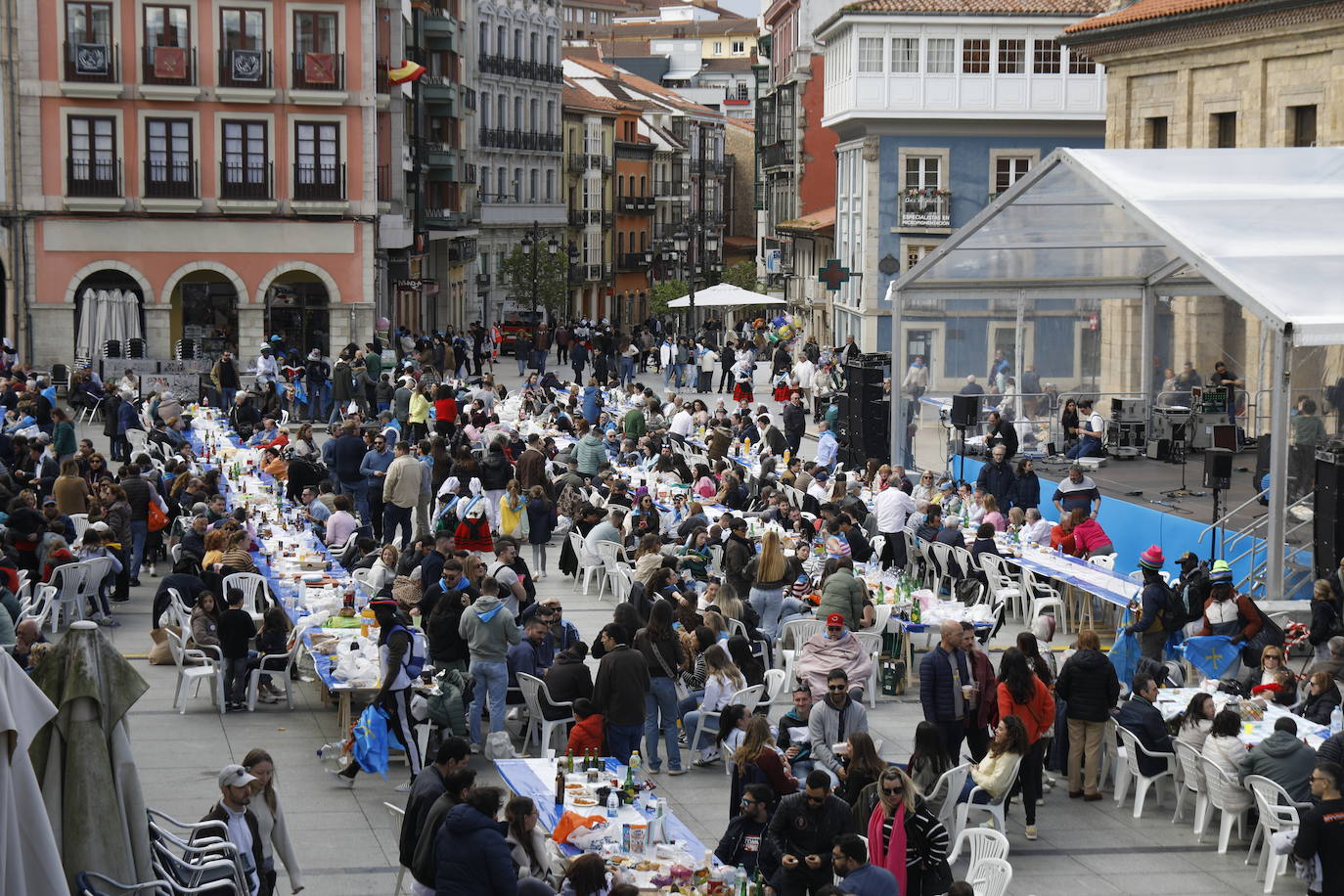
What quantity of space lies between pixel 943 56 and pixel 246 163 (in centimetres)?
2053

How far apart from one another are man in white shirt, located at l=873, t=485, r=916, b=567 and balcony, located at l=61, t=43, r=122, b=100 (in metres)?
28.6

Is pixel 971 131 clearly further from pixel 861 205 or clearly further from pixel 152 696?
pixel 152 696

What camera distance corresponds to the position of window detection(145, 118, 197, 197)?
44.3 meters

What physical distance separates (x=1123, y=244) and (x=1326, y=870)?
65.0ft

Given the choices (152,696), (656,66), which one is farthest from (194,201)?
(656,66)

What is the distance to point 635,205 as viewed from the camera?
96.2 m

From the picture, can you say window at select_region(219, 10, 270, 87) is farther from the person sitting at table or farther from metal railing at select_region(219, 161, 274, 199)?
the person sitting at table

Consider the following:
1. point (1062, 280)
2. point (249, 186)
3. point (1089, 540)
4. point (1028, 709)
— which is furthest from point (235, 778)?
point (249, 186)

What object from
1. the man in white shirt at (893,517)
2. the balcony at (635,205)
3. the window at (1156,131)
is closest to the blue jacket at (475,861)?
the man in white shirt at (893,517)

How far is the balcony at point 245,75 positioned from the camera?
44438mm

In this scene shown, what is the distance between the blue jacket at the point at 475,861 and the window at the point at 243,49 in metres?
37.7

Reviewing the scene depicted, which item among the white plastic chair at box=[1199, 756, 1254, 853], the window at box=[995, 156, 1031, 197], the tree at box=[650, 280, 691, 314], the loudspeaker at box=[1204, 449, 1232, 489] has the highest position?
the window at box=[995, 156, 1031, 197]

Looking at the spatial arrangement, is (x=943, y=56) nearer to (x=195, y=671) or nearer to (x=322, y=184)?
(x=322, y=184)

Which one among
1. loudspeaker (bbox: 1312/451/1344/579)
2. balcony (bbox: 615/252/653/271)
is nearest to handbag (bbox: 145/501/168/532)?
loudspeaker (bbox: 1312/451/1344/579)
